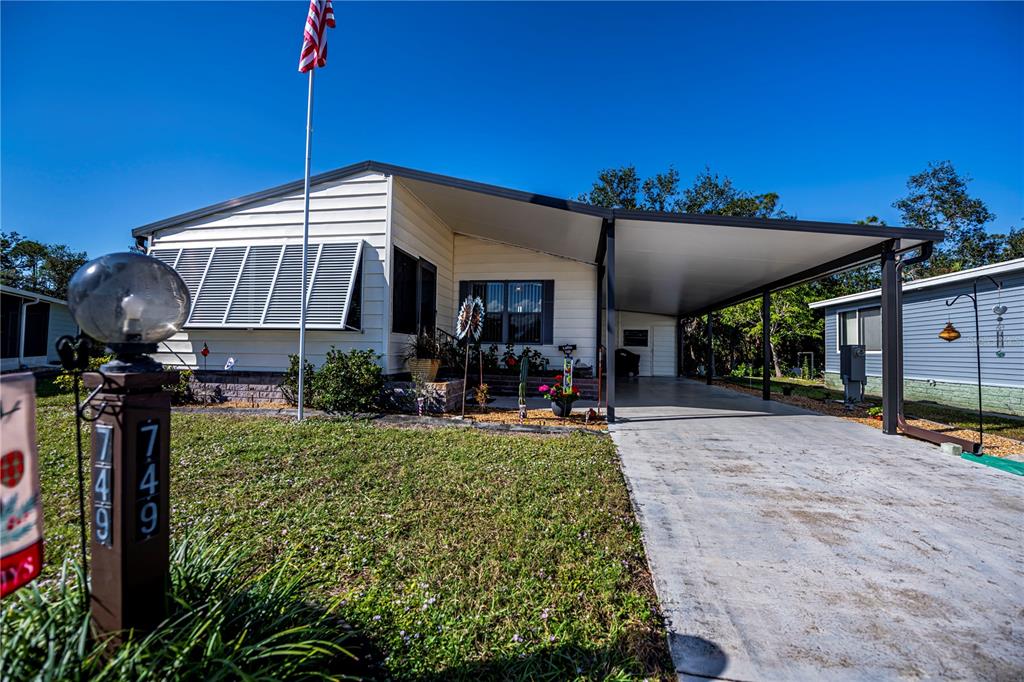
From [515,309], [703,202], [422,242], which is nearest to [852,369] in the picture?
[515,309]

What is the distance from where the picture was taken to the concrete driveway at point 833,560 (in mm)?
1708

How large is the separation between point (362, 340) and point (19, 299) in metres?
14.5

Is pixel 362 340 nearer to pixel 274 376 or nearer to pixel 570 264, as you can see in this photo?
pixel 274 376

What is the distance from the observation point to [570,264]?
9570mm

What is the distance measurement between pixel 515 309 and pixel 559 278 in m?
1.20

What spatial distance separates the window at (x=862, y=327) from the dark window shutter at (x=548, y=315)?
8787 mm

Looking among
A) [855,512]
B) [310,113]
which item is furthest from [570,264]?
[855,512]

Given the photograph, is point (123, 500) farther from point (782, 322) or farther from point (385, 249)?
point (782, 322)

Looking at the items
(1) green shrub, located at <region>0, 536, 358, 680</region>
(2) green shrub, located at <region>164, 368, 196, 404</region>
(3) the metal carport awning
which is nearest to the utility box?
(3) the metal carport awning

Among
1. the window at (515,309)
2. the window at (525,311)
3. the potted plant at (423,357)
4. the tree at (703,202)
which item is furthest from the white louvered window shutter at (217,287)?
the tree at (703,202)

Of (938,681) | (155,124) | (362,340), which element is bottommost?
(938,681)

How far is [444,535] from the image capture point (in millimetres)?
2621

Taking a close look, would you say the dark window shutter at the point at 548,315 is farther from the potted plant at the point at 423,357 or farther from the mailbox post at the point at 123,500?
the mailbox post at the point at 123,500

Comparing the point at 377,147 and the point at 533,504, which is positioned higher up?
the point at 377,147
